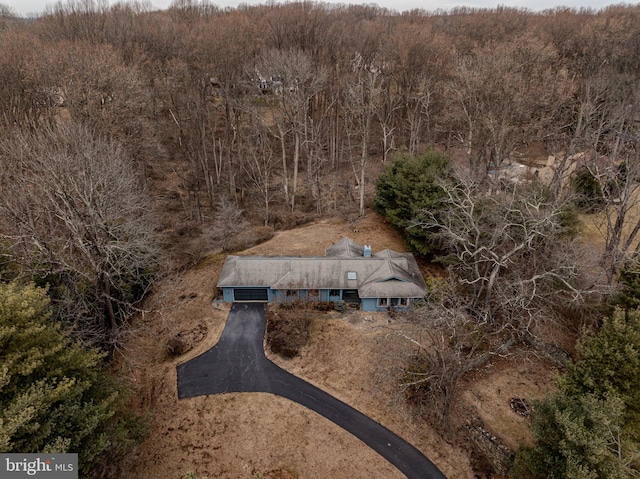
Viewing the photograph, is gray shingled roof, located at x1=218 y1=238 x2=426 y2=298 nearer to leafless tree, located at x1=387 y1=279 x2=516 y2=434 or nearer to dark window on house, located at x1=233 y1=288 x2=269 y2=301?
dark window on house, located at x1=233 y1=288 x2=269 y2=301

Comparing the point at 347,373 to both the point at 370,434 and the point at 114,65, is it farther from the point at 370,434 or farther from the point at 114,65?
the point at 114,65

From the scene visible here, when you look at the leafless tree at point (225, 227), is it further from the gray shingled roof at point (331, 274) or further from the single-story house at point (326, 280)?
the single-story house at point (326, 280)

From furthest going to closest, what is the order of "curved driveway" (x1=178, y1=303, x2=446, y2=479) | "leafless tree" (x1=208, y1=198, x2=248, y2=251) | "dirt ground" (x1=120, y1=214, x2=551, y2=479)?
"leafless tree" (x1=208, y1=198, x2=248, y2=251)
"curved driveway" (x1=178, y1=303, x2=446, y2=479)
"dirt ground" (x1=120, y1=214, x2=551, y2=479)

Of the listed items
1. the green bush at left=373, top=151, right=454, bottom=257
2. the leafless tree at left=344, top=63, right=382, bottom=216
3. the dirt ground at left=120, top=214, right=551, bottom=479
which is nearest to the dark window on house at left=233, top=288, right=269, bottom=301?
the dirt ground at left=120, top=214, right=551, bottom=479

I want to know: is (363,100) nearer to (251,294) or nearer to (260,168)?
(260,168)

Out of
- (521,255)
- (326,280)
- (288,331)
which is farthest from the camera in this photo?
(326,280)

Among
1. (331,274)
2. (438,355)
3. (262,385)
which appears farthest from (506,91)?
(262,385)
